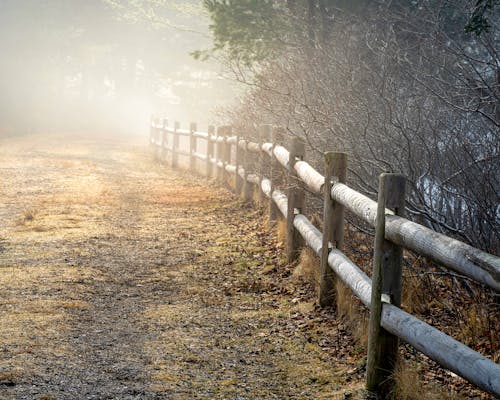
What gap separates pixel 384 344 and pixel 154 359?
5.75 ft

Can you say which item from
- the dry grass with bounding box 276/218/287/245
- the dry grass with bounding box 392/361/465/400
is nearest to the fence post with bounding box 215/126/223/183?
the dry grass with bounding box 276/218/287/245

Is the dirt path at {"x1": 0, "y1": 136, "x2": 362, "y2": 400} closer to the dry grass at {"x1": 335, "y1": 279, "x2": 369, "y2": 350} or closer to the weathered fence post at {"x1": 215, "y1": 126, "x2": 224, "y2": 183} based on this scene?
the dry grass at {"x1": 335, "y1": 279, "x2": 369, "y2": 350}

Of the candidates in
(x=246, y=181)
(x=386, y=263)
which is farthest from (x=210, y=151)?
(x=386, y=263)

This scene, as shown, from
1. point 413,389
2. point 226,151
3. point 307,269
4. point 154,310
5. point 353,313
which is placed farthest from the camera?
point 226,151

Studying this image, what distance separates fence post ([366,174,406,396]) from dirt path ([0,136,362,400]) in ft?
1.04

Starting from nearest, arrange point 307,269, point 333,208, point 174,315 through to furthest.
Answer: point 333,208 → point 174,315 → point 307,269

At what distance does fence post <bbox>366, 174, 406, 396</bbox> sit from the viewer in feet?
14.6

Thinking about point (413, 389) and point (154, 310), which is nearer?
point (413, 389)

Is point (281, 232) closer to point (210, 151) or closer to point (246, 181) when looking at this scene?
point (246, 181)

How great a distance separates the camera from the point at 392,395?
173 inches

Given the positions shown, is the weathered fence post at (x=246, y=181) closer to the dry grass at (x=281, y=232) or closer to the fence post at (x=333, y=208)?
the dry grass at (x=281, y=232)

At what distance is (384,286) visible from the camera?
4.47 metres

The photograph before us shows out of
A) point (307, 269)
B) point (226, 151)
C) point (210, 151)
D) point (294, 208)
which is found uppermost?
point (226, 151)

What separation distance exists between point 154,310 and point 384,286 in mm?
2863
